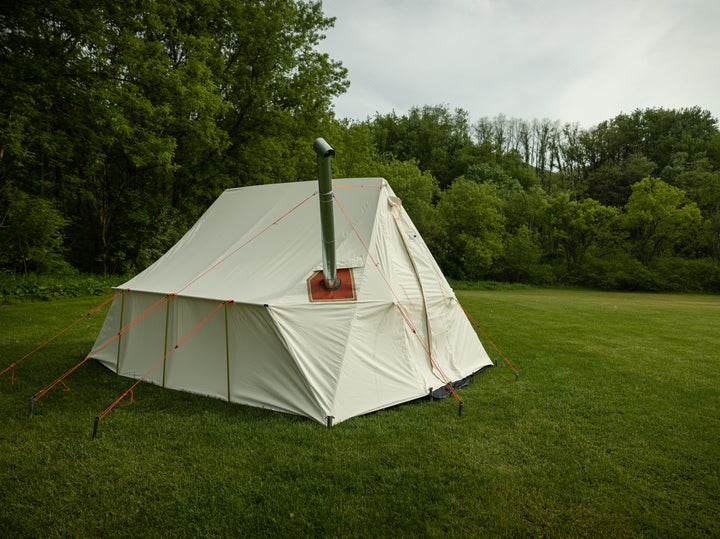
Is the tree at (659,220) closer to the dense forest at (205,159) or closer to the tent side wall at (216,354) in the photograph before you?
the dense forest at (205,159)

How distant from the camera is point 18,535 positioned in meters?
2.88

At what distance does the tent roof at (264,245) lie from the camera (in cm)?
550

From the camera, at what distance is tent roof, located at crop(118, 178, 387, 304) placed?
5.50m

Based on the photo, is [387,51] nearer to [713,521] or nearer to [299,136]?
[299,136]

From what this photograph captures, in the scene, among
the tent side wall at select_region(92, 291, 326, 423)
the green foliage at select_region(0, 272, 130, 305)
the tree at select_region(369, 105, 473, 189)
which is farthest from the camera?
the tree at select_region(369, 105, 473, 189)

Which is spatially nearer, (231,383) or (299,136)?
(231,383)

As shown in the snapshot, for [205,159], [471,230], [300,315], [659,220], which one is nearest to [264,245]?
[300,315]

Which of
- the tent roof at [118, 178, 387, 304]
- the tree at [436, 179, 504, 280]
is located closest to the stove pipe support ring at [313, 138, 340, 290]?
the tent roof at [118, 178, 387, 304]

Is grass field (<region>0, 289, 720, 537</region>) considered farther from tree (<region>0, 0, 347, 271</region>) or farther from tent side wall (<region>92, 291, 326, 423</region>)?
tree (<region>0, 0, 347, 271</region>)

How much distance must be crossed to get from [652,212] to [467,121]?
26.2 meters

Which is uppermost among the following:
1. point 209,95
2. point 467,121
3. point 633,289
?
point 467,121

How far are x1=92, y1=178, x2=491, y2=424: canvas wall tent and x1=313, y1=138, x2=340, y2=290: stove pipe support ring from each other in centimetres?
24

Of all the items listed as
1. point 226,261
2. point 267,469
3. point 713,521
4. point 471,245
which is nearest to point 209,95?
point 226,261

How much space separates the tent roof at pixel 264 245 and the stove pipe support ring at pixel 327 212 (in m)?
0.42
